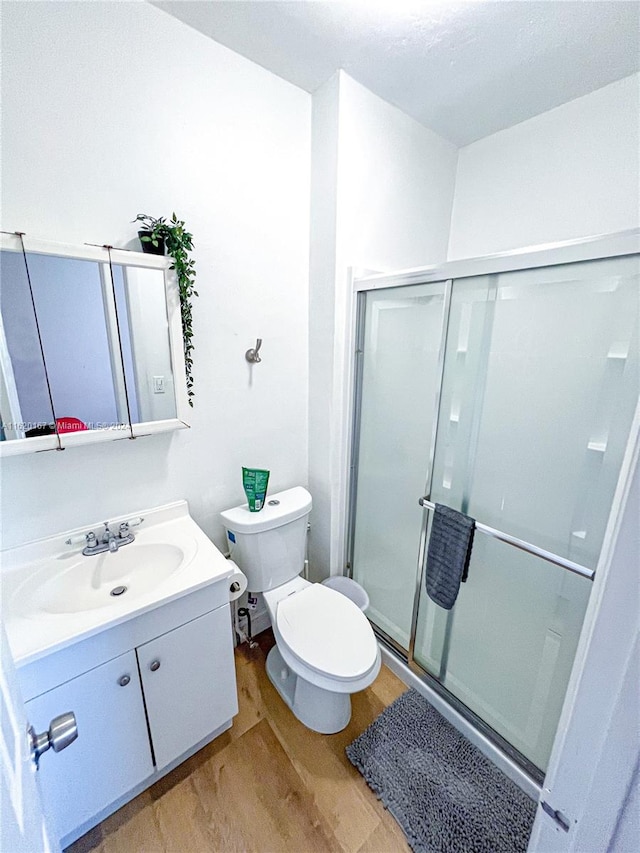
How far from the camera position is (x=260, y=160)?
53.7 inches

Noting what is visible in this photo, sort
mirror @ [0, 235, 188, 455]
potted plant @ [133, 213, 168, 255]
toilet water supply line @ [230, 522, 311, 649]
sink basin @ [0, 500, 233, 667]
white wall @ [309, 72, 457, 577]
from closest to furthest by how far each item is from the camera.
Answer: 1. sink basin @ [0, 500, 233, 667]
2. mirror @ [0, 235, 188, 455]
3. potted plant @ [133, 213, 168, 255]
4. white wall @ [309, 72, 457, 577]
5. toilet water supply line @ [230, 522, 311, 649]

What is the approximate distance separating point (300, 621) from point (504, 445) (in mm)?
999

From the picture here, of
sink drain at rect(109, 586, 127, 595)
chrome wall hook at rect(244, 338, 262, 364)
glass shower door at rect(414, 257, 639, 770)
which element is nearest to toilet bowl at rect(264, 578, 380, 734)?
glass shower door at rect(414, 257, 639, 770)

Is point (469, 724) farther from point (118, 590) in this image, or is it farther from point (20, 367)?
point (20, 367)

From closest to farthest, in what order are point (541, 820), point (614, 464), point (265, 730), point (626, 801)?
point (626, 801)
point (541, 820)
point (614, 464)
point (265, 730)

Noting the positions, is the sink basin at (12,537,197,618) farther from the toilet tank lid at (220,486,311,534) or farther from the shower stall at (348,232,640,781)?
the shower stall at (348,232,640,781)

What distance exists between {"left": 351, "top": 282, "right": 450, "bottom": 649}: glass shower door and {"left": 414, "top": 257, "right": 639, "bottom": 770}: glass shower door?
9 centimetres

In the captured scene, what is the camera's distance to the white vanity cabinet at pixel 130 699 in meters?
0.90

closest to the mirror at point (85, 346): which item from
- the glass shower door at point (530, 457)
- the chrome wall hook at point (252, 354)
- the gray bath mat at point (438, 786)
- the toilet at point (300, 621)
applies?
the chrome wall hook at point (252, 354)

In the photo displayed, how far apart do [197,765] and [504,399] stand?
1.67 m

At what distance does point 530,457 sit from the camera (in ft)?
3.70

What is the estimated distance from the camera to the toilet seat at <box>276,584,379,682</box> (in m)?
1.19

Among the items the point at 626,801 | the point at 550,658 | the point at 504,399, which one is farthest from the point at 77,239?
the point at 550,658

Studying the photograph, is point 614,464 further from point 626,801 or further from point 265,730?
point 265,730
